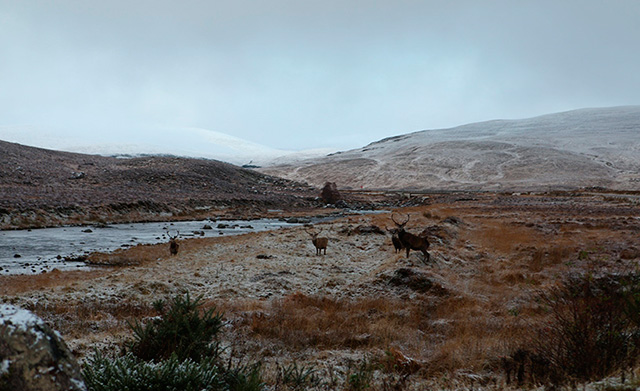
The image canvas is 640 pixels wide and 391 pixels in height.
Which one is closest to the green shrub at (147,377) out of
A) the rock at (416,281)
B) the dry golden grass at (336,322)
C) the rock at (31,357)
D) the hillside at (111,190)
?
the rock at (31,357)

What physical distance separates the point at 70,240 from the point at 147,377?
82.1ft

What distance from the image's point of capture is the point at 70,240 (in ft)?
83.0

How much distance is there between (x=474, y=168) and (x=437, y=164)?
37.5ft

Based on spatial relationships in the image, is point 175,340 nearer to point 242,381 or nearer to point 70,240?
point 242,381

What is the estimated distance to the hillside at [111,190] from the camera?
3447 cm

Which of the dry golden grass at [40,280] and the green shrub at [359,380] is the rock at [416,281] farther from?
the dry golden grass at [40,280]

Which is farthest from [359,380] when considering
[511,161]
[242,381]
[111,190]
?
[511,161]

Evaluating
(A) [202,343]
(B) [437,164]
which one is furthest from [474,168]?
(A) [202,343]

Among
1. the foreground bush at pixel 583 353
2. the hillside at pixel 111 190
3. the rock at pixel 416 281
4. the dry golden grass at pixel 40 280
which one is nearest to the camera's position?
the foreground bush at pixel 583 353

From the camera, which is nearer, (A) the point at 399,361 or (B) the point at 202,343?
(B) the point at 202,343

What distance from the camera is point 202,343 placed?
600 cm

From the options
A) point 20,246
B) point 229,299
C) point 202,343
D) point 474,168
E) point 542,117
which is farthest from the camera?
point 542,117

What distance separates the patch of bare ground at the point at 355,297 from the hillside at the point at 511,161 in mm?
79356

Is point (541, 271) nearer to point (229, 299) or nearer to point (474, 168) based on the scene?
point (229, 299)
